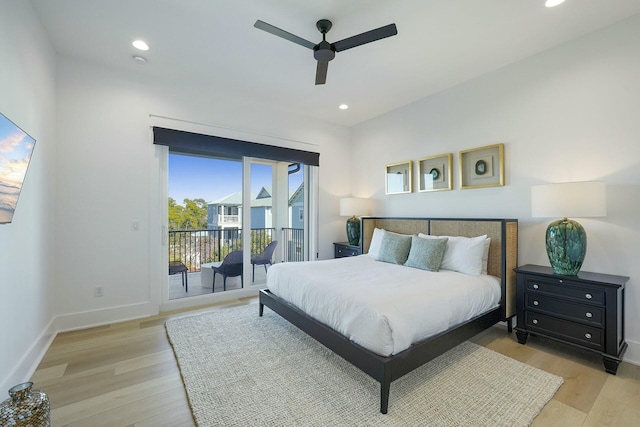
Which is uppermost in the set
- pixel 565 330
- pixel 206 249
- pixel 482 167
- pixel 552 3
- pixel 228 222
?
pixel 552 3

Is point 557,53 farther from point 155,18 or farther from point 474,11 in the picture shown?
point 155,18

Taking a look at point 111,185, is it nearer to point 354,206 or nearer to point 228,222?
Result: point 228,222

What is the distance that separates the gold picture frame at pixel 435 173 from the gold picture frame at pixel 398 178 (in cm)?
18

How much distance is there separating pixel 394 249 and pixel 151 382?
274 cm

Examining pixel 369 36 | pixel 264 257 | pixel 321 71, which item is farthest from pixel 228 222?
pixel 369 36

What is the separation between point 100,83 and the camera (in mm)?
3172

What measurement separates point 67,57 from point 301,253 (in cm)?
395

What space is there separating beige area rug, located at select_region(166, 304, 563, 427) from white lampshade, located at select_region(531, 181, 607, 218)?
1322mm

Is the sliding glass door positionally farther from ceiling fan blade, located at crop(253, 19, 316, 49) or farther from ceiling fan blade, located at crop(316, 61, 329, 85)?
ceiling fan blade, located at crop(253, 19, 316, 49)

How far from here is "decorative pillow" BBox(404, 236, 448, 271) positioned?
2998 mm

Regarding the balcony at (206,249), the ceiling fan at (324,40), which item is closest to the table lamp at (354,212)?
the balcony at (206,249)

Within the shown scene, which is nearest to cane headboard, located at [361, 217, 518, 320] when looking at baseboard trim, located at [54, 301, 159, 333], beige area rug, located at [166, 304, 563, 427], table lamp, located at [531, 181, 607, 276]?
table lamp, located at [531, 181, 607, 276]

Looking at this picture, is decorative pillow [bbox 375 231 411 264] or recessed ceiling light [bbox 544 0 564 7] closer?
recessed ceiling light [bbox 544 0 564 7]

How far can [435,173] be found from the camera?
3861 millimetres
